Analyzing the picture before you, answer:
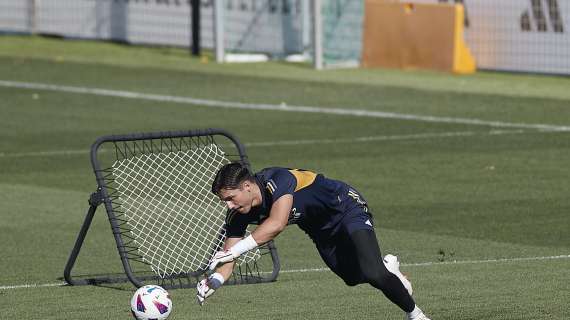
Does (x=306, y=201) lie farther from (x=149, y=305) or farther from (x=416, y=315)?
(x=149, y=305)

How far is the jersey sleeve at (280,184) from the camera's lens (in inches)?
405

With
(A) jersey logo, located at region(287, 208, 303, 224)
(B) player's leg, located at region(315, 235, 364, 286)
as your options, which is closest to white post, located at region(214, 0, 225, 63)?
(B) player's leg, located at region(315, 235, 364, 286)

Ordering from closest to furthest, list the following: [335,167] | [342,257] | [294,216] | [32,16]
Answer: [294,216] → [342,257] → [335,167] → [32,16]

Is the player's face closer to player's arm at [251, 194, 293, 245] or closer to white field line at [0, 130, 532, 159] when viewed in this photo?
player's arm at [251, 194, 293, 245]

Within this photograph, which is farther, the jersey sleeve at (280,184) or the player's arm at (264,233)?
the jersey sleeve at (280,184)

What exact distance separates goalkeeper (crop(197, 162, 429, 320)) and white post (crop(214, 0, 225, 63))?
74.1 feet

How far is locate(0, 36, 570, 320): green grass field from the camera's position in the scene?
12.4 metres

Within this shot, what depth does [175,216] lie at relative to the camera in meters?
15.5

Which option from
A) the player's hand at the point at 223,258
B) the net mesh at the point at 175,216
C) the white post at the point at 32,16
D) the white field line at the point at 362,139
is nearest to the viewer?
the player's hand at the point at 223,258

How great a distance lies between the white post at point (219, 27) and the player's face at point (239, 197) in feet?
75.9

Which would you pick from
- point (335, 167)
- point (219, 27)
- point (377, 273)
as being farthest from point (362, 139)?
point (377, 273)

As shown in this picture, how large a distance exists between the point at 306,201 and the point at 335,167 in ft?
32.2

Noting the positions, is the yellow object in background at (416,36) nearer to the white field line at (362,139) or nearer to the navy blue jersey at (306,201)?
the white field line at (362,139)

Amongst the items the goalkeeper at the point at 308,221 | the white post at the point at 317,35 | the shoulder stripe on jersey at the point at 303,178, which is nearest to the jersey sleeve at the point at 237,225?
the goalkeeper at the point at 308,221
